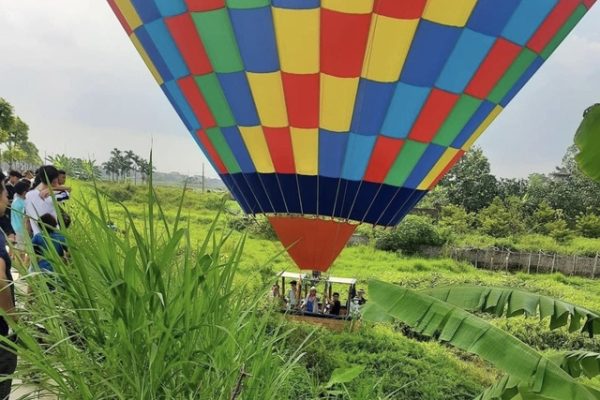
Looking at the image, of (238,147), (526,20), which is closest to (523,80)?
(526,20)

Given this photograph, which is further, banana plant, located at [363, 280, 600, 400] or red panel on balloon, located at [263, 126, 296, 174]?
red panel on balloon, located at [263, 126, 296, 174]

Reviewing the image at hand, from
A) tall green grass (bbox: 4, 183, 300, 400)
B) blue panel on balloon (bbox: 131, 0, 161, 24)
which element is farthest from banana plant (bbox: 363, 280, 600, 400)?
blue panel on balloon (bbox: 131, 0, 161, 24)

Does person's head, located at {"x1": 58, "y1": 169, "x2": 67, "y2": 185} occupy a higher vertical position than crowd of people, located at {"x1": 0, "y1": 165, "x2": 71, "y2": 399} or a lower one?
higher

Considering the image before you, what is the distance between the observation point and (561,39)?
→ 5.52m

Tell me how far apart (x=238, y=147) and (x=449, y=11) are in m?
2.54

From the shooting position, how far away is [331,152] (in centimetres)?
561

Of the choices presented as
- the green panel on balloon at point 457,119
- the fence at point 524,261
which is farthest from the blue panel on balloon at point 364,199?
the fence at point 524,261

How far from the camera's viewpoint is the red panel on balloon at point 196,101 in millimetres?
5586

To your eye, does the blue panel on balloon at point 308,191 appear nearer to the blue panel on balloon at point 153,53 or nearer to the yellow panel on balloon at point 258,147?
the yellow panel on balloon at point 258,147

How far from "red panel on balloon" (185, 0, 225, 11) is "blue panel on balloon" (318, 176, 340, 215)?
2.02 m

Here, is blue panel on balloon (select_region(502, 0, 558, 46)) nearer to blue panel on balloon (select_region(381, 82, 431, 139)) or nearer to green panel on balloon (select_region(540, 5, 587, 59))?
green panel on balloon (select_region(540, 5, 587, 59))

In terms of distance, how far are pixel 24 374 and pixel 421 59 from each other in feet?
15.5

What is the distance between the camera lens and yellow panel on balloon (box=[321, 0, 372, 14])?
15.3ft

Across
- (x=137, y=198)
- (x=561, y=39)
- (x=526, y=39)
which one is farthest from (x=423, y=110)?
(x=137, y=198)
